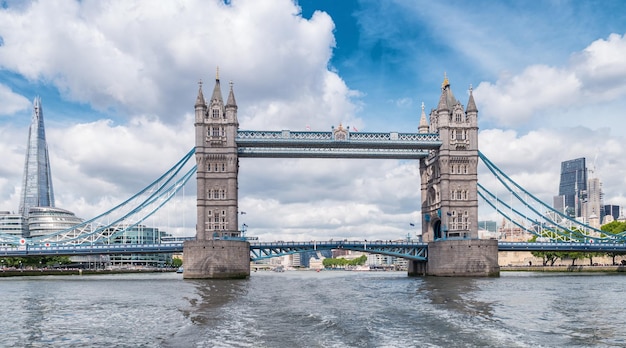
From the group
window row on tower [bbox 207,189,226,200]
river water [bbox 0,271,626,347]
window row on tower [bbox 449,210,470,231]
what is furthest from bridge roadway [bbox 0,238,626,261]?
river water [bbox 0,271,626,347]

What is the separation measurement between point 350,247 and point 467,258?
17.2 m

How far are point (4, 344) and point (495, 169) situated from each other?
277ft

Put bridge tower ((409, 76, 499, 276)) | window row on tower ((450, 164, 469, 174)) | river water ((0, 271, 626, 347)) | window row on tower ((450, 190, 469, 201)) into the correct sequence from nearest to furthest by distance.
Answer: river water ((0, 271, 626, 347))
bridge tower ((409, 76, 499, 276))
window row on tower ((450, 190, 469, 201))
window row on tower ((450, 164, 469, 174))

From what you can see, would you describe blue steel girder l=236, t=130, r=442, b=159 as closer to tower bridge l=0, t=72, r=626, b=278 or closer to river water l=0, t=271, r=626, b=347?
tower bridge l=0, t=72, r=626, b=278

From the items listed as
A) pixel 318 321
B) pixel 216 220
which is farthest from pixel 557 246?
pixel 318 321

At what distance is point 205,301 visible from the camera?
150ft

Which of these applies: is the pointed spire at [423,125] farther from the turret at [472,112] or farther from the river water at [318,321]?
the river water at [318,321]

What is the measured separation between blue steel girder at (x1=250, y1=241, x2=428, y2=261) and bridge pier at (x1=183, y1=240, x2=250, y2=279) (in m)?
10.1

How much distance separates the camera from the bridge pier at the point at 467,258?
8600 centimetres

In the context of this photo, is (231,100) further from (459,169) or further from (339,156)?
(459,169)

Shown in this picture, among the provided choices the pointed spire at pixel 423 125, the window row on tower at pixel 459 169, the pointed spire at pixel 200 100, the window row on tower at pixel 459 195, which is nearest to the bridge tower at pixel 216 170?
the pointed spire at pixel 200 100

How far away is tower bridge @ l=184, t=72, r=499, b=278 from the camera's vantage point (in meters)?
83.9

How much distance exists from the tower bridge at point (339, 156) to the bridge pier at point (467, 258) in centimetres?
14

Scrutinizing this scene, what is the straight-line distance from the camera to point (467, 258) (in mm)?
86250
